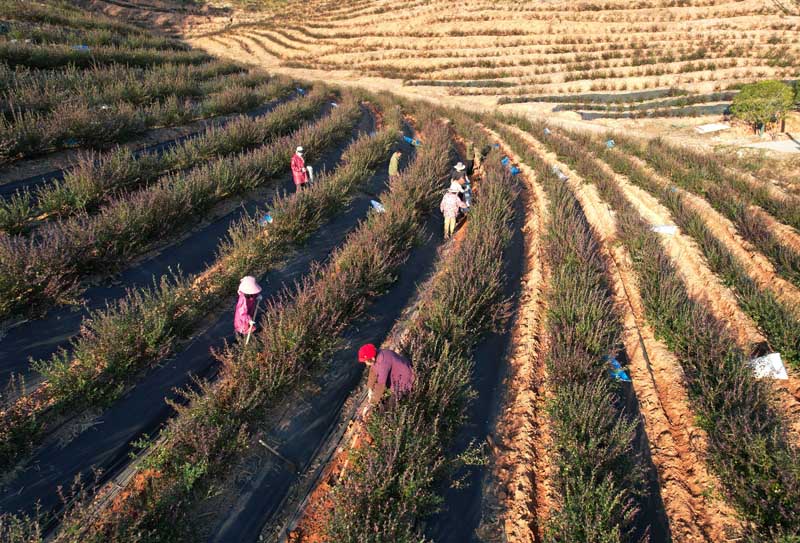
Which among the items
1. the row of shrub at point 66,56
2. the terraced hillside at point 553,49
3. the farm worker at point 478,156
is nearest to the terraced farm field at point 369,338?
the row of shrub at point 66,56

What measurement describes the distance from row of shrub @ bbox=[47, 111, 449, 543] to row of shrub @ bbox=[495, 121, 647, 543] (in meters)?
→ 2.36

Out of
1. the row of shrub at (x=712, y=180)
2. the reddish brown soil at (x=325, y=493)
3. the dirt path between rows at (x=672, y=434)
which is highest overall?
the row of shrub at (x=712, y=180)

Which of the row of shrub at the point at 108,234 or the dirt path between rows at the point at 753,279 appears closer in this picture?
the row of shrub at the point at 108,234

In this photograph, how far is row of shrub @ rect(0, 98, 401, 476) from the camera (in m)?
3.54

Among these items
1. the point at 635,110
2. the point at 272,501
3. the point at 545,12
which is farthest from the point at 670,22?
the point at 272,501

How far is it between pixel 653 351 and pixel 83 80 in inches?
530

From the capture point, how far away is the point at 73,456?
3.41 meters

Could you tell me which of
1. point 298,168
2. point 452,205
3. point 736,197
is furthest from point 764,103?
point 298,168

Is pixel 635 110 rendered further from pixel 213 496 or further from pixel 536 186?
pixel 213 496

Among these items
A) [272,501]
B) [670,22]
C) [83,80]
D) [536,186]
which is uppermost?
[670,22]

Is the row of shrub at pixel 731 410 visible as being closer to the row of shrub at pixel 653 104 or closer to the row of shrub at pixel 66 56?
the row of shrub at pixel 66 56

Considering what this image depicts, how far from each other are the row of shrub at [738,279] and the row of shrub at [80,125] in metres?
11.0

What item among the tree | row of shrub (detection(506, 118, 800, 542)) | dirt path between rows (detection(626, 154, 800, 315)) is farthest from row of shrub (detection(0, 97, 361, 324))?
the tree

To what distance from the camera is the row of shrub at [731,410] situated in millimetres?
3256
